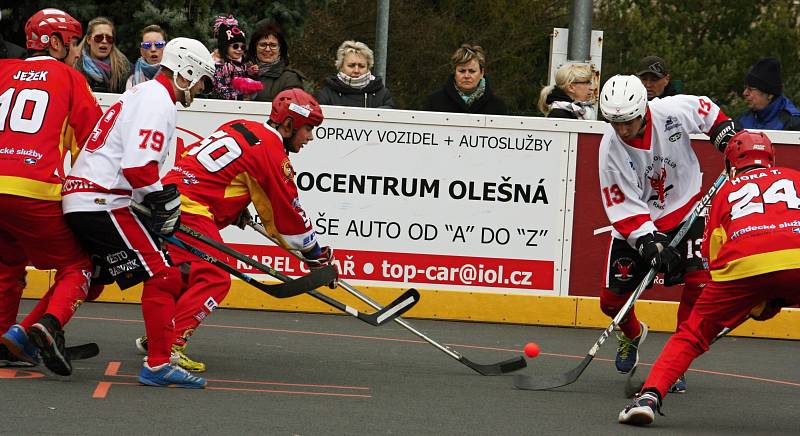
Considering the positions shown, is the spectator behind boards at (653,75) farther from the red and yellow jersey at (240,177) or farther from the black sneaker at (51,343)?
the black sneaker at (51,343)

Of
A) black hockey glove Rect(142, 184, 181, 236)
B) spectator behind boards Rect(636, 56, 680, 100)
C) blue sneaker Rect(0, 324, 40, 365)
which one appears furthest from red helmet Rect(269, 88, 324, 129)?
spectator behind boards Rect(636, 56, 680, 100)

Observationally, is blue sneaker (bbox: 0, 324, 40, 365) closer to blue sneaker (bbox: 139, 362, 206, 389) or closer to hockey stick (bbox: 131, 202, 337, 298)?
blue sneaker (bbox: 139, 362, 206, 389)

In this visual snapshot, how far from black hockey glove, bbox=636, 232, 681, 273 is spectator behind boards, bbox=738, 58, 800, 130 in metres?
2.93

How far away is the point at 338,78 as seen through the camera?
35.9 ft

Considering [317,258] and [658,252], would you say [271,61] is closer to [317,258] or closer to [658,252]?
[317,258]

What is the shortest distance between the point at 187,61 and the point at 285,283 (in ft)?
4.21

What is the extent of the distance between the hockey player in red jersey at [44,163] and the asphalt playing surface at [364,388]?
0.89 ft

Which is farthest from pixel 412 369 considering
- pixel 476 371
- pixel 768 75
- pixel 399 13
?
pixel 399 13

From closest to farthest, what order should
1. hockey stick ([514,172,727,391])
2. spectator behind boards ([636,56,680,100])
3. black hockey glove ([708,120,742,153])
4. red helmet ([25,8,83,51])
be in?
1. red helmet ([25,8,83,51])
2. hockey stick ([514,172,727,391])
3. black hockey glove ([708,120,742,153])
4. spectator behind boards ([636,56,680,100])

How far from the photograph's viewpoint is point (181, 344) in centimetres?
774

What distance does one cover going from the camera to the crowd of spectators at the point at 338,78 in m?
10.7

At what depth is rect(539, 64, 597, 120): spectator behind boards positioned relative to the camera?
A: 10828 mm

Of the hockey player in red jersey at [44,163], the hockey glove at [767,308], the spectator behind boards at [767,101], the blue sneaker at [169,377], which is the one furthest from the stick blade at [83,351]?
the spectator behind boards at [767,101]

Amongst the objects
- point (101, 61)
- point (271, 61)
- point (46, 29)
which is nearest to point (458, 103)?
point (271, 61)
